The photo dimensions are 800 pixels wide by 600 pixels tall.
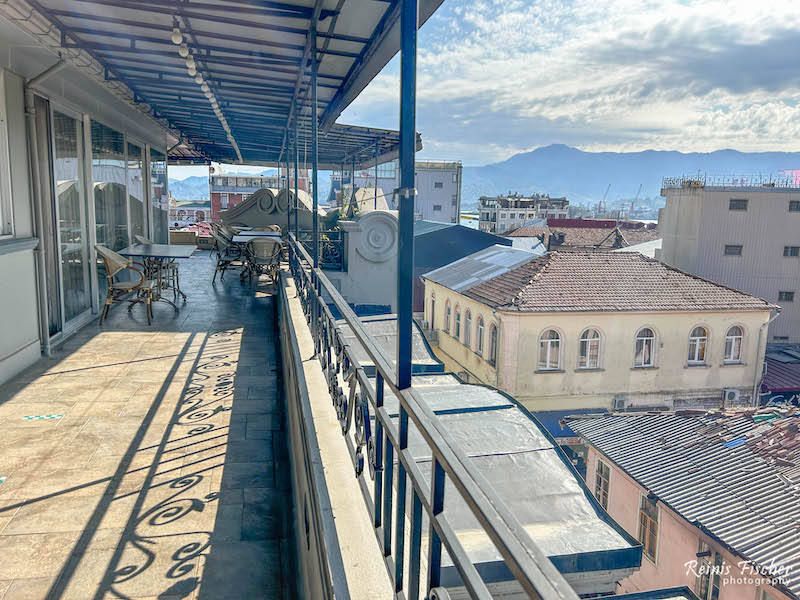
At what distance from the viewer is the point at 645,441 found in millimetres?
14930

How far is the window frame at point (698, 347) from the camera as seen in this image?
23156 mm

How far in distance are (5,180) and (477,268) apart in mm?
21637

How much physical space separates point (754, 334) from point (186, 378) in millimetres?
24690

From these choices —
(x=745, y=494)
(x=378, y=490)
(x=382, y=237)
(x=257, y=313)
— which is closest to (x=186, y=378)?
(x=257, y=313)

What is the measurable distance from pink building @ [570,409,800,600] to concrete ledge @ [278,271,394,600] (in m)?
9.39

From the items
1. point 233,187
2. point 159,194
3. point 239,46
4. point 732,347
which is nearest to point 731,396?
point 732,347

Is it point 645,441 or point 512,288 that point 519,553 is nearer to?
point 645,441

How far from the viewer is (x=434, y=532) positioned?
136cm

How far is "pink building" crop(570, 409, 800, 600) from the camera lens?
34.6 feet

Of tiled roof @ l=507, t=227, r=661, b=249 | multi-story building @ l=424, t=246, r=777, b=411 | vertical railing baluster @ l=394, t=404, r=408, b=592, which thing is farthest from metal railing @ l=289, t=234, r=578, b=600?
tiled roof @ l=507, t=227, r=661, b=249

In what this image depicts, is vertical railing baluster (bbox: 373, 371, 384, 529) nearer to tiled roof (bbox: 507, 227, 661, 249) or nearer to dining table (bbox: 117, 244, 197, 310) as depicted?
dining table (bbox: 117, 244, 197, 310)

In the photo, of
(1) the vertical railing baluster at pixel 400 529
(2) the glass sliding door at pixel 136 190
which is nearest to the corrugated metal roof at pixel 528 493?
(1) the vertical railing baluster at pixel 400 529

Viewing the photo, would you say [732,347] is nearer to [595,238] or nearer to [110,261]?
[595,238]

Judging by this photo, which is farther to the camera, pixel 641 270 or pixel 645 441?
pixel 641 270
